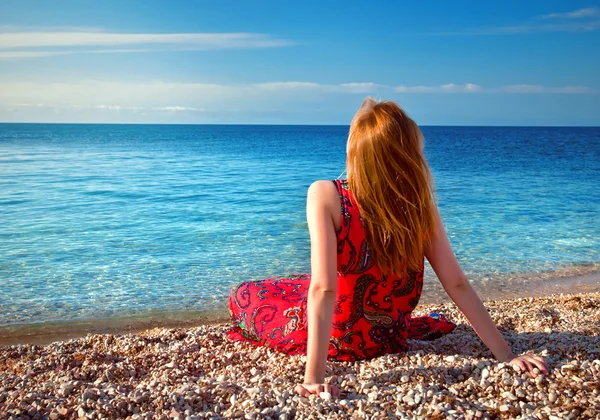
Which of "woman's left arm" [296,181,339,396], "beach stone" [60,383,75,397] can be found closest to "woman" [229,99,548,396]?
"woman's left arm" [296,181,339,396]

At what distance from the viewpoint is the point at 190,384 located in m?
2.97

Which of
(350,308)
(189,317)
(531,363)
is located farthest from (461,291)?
(189,317)

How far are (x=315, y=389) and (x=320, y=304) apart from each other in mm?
418

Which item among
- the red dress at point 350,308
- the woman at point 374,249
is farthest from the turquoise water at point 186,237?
the woman at point 374,249

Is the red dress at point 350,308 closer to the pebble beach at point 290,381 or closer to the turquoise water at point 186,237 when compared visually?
the pebble beach at point 290,381

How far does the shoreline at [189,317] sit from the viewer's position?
547cm

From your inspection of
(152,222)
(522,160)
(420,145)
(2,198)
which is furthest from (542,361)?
(522,160)

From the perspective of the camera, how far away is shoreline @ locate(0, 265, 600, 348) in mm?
5469

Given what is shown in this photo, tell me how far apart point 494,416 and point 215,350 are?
2.11 metres

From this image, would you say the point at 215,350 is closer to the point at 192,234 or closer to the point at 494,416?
the point at 494,416

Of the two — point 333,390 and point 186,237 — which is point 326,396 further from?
point 186,237

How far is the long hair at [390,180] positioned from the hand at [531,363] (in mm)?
763

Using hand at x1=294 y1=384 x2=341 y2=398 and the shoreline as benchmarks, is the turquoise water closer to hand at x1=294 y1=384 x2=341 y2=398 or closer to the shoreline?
the shoreline

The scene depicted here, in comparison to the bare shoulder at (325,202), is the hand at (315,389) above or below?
below
